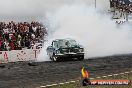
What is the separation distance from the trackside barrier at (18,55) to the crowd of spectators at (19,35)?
0.48 meters

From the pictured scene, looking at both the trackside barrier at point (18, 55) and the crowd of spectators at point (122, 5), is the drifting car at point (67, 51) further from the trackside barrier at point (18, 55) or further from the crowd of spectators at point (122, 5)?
the crowd of spectators at point (122, 5)

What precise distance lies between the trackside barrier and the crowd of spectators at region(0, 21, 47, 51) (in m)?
0.48

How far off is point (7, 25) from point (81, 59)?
5738mm

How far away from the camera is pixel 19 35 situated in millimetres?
29031

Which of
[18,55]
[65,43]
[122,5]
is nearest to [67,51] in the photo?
[65,43]

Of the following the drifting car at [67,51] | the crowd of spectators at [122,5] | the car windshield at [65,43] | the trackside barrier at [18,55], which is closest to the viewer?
the drifting car at [67,51]

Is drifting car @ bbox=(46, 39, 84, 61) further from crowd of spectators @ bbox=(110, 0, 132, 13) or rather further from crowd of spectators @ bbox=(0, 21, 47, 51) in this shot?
crowd of spectators @ bbox=(110, 0, 132, 13)

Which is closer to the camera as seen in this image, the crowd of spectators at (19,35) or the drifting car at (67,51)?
the drifting car at (67,51)

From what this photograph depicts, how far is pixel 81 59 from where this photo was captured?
26641mm

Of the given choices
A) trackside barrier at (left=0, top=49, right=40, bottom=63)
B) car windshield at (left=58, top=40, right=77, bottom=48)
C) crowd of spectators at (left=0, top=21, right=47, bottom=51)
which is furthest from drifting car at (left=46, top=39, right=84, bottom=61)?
crowd of spectators at (left=0, top=21, right=47, bottom=51)

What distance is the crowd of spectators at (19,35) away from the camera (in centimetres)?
2783

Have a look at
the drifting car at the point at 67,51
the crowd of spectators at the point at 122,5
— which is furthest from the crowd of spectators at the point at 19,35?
the crowd of spectators at the point at 122,5

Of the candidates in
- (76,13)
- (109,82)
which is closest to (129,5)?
(76,13)

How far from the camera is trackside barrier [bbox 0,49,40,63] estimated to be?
90.6 feet
